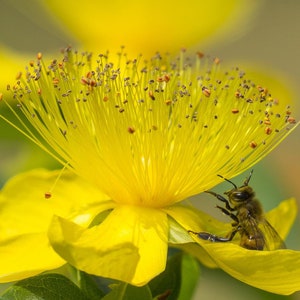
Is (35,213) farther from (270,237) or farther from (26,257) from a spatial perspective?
(270,237)

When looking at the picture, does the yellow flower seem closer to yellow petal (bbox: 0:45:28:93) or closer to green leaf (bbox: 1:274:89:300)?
green leaf (bbox: 1:274:89:300)

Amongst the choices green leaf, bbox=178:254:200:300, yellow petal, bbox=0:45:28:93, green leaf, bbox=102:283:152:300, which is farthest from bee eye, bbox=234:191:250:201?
yellow petal, bbox=0:45:28:93

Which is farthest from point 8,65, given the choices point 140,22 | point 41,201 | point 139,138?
point 139,138

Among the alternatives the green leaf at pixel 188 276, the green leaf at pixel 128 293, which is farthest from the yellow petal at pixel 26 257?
the green leaf at pixel 188 276

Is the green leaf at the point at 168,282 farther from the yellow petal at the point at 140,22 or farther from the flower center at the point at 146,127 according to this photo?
the yellow petal at the point at 140,22

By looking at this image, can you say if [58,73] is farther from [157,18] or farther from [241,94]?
[157,18]

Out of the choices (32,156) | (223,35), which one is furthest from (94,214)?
(223,35)
